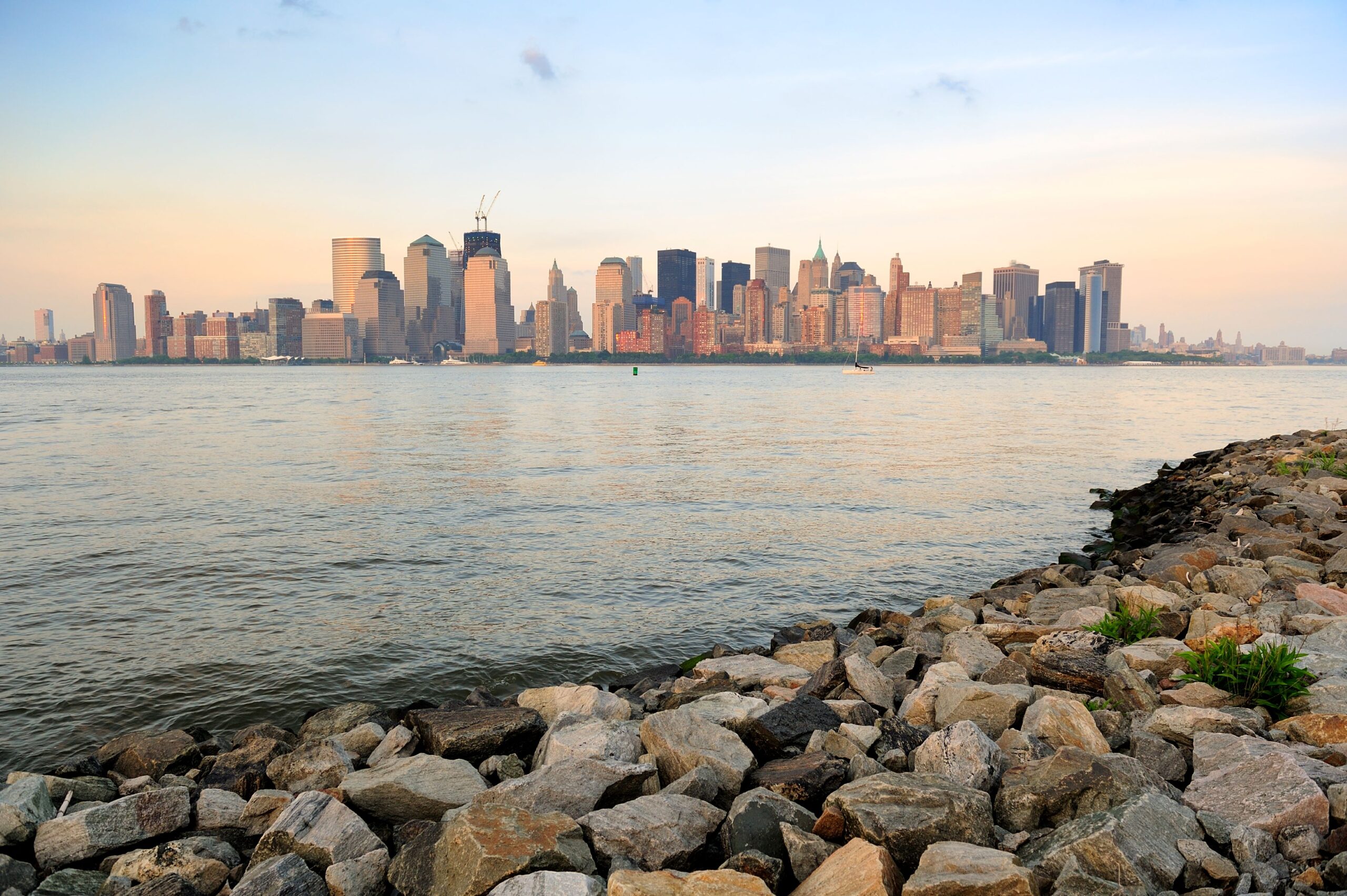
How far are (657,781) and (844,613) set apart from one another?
31.6 ft

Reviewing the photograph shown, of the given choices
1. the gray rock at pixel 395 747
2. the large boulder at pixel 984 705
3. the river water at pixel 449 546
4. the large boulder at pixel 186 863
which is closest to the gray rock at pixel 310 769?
the gray rock at pixel 395 747

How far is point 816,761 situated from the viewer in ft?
24.0

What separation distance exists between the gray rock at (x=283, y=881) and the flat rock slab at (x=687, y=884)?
2.19 m

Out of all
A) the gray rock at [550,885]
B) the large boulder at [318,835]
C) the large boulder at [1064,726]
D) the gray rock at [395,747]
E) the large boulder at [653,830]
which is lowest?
the gray rock at [395,747]

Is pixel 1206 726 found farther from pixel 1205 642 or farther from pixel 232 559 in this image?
pixel 232 559

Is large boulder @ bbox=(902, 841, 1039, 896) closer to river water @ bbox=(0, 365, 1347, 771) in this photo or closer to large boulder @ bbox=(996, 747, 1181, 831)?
large boulder @ bbox=(996, 747, 1181, 831)

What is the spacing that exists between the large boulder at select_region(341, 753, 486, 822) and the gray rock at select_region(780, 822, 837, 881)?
2.85m

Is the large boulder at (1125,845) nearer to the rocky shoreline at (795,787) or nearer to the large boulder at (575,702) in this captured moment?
the rocky shoreline at (795,787)

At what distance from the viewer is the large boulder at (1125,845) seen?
5.39 meters

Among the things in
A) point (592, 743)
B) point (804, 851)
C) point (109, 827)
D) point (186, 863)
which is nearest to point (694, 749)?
point (592, 743)

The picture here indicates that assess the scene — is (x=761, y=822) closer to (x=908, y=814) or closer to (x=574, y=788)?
(x=908, y=814)

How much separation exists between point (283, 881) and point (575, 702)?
4.55m

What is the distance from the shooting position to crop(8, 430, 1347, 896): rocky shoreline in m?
5.69

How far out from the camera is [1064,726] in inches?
299
